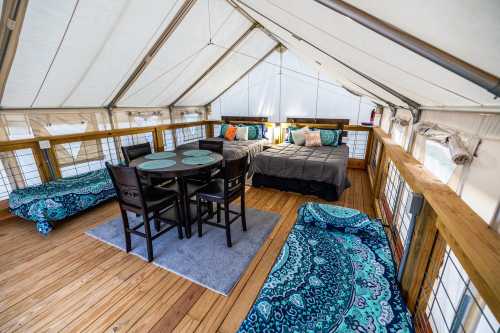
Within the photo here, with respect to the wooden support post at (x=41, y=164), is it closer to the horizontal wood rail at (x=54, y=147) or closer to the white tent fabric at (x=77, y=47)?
the horizontal wood rail at (x=54, y=147)

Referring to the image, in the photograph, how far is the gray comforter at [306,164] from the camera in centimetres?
318

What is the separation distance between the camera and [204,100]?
5785 millimetres

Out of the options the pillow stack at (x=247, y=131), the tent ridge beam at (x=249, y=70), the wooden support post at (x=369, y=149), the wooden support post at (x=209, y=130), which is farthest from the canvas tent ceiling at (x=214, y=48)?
the wooden support post at (x=369, y=149)

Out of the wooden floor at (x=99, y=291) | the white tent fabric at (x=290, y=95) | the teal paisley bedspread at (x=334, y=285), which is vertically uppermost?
the white tent fabric at (x=290, y=95)

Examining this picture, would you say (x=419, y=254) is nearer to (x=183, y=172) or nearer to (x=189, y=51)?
(x=183, y=172)

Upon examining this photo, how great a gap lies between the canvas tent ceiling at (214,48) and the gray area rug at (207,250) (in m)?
1.87

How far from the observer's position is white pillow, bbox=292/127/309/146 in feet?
14.8

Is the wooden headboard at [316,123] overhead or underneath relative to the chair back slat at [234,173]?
overhead

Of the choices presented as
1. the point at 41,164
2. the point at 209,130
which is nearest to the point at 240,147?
the point at 209,130

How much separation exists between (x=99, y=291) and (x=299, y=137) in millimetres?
3950

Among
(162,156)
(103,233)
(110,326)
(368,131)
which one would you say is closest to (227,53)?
(162,156)

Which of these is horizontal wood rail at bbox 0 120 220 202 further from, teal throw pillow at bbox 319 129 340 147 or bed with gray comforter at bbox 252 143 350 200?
teal throw pillow at bbox 319 129 340 147

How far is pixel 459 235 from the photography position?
2.60ft

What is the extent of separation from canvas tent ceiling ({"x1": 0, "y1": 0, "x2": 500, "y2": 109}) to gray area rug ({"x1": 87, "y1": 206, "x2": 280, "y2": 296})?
187 cm
